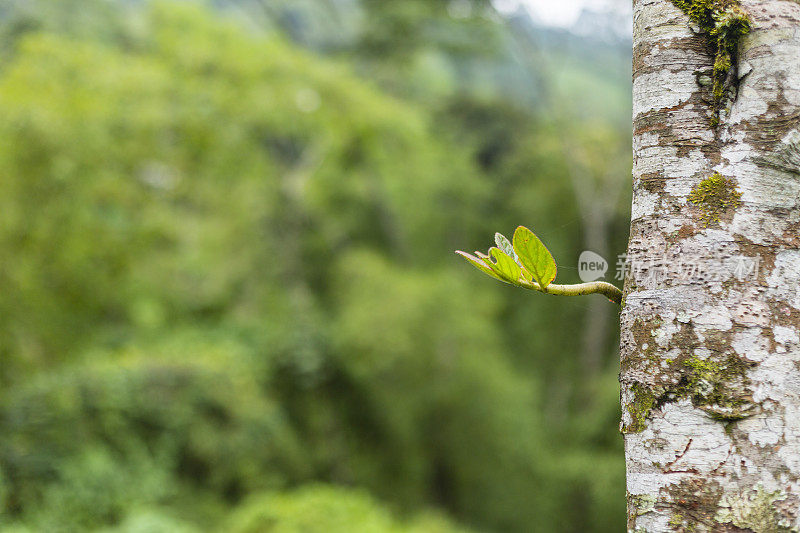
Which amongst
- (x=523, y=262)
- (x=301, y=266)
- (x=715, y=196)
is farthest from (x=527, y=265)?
(x=301, y=266)

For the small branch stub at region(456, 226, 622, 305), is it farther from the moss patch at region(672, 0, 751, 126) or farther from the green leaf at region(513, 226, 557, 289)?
the moss patch at region(672, 0, 751, 126)

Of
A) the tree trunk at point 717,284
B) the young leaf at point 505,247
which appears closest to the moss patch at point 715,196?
the tree trunk at point 717,284

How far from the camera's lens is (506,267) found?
33 cm

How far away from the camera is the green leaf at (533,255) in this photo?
33 cm

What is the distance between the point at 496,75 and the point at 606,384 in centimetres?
308

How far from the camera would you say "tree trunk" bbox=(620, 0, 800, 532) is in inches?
11.6

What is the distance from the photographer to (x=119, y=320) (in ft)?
10.7

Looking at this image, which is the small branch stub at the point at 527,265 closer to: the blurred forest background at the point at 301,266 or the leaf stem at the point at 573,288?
the leaf stem at the point at 573,288

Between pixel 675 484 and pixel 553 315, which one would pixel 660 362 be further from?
pixel 553 315

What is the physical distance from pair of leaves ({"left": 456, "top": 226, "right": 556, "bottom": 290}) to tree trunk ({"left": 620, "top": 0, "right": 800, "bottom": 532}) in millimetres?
50

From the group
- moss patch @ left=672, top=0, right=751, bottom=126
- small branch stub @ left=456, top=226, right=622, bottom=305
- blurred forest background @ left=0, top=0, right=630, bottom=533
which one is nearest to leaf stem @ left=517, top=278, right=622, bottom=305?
small branch stub @ left=456, top=226, right=622, bottom=305

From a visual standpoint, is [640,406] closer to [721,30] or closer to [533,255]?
[533,255]

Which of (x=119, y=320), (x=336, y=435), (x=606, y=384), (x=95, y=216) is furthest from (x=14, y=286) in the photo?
(x=606, y=384)

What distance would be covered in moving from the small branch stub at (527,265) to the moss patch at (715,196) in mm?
69
